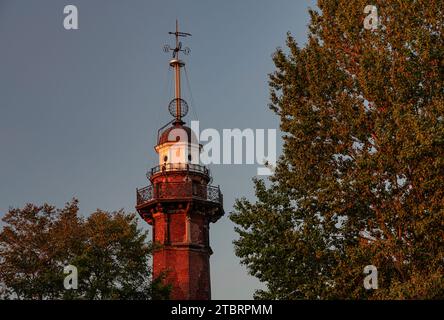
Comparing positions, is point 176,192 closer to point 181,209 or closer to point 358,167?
point 181,209

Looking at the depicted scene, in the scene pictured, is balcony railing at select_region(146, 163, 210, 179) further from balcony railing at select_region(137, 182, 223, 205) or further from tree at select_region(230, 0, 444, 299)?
tree at select_region(230, 0, 444, 299)

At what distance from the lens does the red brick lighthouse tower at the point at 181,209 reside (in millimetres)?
61219

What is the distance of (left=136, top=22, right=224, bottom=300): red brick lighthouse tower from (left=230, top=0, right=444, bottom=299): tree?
19.6 m

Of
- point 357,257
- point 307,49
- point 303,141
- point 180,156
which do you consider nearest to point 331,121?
point 303,141

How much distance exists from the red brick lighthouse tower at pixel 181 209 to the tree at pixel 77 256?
39.0 feet

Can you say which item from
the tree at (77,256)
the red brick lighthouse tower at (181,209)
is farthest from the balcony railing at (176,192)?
the tree at (77,256)

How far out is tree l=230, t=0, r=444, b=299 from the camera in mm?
37719

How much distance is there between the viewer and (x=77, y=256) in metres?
45.5

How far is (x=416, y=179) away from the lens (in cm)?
3847

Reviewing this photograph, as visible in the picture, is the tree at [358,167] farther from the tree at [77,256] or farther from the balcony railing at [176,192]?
the balcony railing at [176,192]

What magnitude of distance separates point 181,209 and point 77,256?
59.2ft
